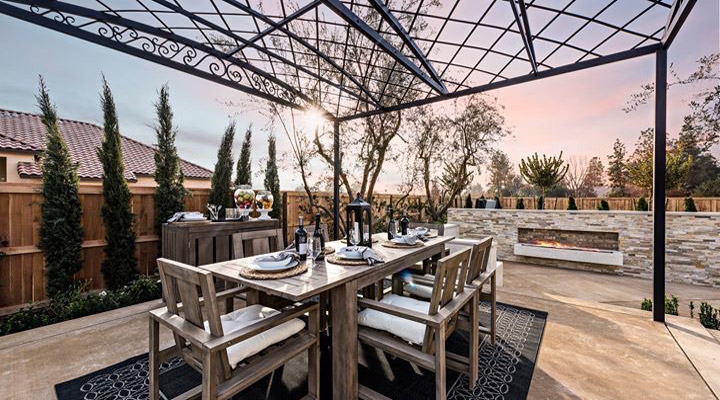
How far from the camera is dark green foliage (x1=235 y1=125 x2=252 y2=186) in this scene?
172 inches


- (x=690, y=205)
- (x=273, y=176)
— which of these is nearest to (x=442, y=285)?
(x=273, y=176)

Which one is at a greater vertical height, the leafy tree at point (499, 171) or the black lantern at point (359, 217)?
the leafy tree at point (499, 171)

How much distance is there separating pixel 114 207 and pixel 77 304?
3.61ft

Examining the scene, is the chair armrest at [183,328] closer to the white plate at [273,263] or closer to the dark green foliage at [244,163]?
the white plate at [273,263]

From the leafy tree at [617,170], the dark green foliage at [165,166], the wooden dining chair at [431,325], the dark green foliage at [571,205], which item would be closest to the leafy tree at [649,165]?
the leafy tree at [617,170]

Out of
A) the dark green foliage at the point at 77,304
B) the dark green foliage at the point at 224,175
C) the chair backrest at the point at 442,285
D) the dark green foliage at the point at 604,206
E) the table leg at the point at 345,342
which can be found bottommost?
the dark green foliage at the point at 77,304

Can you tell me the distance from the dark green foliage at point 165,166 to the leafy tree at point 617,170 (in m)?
9.38

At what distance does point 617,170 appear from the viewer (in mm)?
6844

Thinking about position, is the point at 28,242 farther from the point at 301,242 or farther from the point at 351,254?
the point at 351,254

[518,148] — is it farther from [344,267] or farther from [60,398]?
[60,398]

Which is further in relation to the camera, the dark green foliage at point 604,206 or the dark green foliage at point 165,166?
the dark green foliage at point 604,206

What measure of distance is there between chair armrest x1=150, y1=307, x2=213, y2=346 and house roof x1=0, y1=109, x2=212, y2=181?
319 centimetres

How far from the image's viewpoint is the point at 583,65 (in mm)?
2529

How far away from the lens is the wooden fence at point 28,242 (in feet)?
8.83
